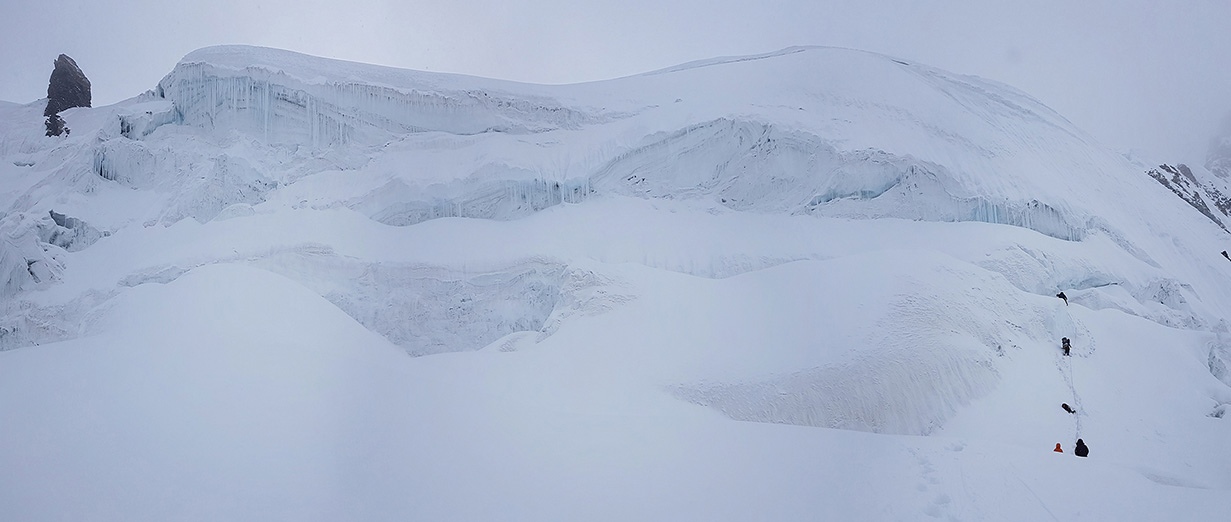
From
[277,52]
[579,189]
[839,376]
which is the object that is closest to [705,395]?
[839,376]

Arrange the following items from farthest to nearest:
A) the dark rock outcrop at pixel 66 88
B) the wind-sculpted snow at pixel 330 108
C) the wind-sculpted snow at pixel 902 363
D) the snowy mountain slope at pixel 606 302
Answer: the dark rock outcrop at pixel 66 88, the wind-sculpted snow at pixel 330 108, the wind-sculpted snow at pixel 902 363, the snowy mountain slope at pixel 606 302

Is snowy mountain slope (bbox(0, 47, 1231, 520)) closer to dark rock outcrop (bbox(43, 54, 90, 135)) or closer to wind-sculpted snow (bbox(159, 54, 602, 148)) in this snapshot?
wind-sculpted snow (bbox(159, 54, 602, 148))

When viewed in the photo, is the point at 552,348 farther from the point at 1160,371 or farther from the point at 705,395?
the point at 1160,371

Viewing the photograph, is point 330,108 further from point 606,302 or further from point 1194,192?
point 1194,192

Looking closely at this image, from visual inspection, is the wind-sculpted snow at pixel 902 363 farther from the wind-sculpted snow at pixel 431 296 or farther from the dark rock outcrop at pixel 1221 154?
the dark rock outcrop at pixel 1221 154

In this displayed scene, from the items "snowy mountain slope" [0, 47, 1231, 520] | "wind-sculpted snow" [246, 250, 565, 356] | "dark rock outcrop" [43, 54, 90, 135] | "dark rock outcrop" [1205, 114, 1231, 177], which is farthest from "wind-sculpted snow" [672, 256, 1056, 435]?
"dark rock outcrop" [1205, 114, 1231, 177]

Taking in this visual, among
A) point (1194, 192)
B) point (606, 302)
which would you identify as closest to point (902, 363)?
point (606, 302)

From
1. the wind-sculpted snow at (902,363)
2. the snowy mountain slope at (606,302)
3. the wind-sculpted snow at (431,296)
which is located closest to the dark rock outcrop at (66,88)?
the snowy mountain slope at (606,302)
